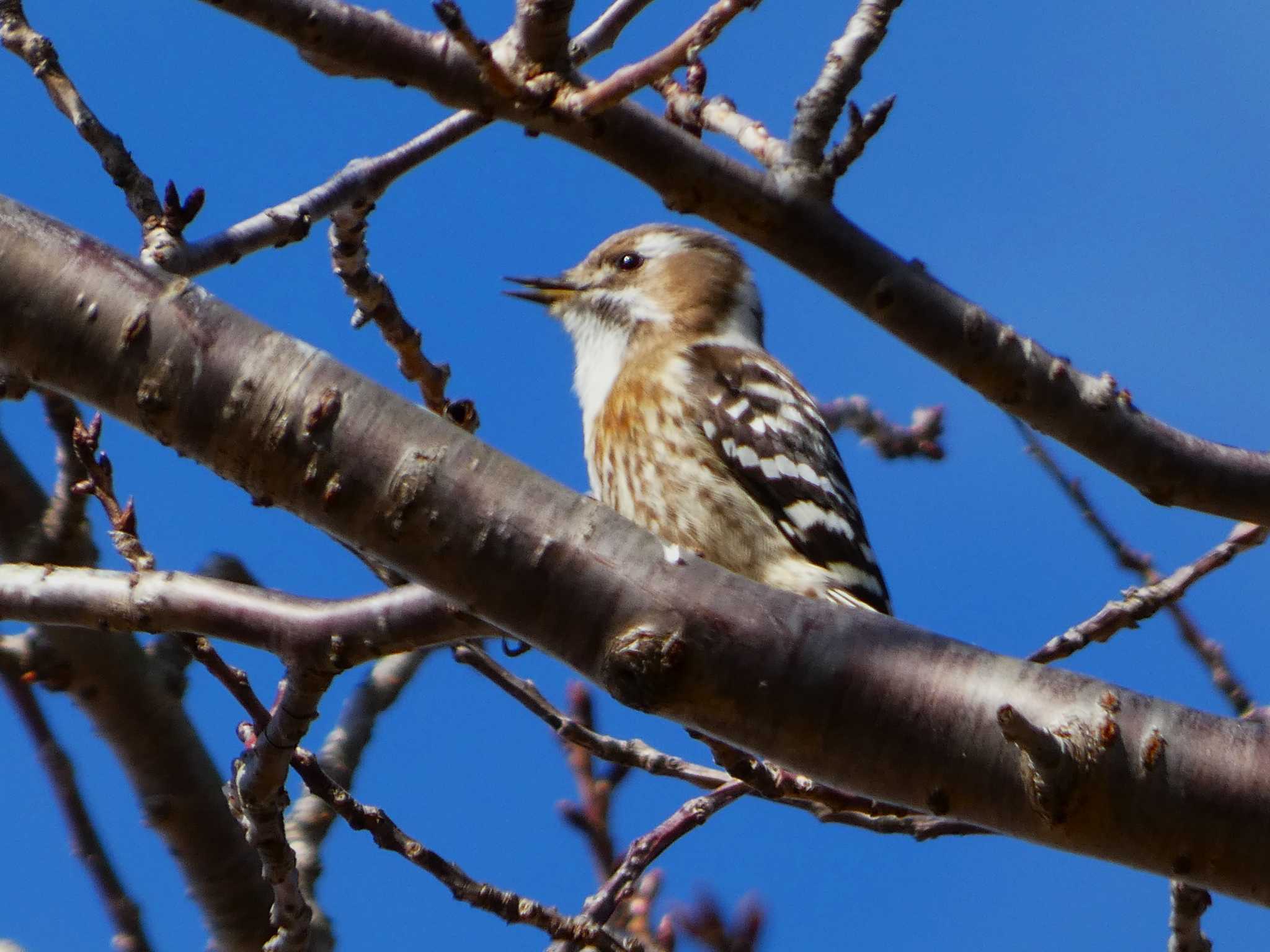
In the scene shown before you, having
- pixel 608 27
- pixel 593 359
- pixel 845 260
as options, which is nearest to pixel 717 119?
pixel 608 27

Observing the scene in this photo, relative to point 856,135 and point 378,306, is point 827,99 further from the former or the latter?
point 378,306

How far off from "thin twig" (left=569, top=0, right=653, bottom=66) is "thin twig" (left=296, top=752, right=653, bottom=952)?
155 centimetres

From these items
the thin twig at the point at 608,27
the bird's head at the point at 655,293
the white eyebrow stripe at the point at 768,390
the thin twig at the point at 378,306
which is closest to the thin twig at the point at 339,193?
the thin twig at the point at 608,27

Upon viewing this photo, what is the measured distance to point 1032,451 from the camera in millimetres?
3941

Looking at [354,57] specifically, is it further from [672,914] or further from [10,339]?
[672,914]

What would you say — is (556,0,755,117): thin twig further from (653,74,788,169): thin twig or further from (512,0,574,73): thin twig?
(653,74,788,169): thin twig

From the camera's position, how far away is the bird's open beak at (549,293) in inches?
217

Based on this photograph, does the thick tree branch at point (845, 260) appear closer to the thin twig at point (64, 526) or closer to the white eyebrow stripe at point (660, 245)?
the thin twig at point (64, 526)

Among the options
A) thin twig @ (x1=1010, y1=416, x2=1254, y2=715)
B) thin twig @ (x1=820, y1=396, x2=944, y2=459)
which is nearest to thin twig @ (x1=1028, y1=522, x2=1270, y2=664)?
thin twig @ (x1=1010, y1=416, x2=1254, y2=715)

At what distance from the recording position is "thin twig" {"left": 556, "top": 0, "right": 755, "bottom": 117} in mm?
2281

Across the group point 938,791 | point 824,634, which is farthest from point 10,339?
point 938,791

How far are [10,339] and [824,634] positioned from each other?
1209 mm

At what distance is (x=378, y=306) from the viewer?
11.9 ft

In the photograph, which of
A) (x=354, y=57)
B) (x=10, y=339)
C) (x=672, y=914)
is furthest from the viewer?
(x=672, y=914)
